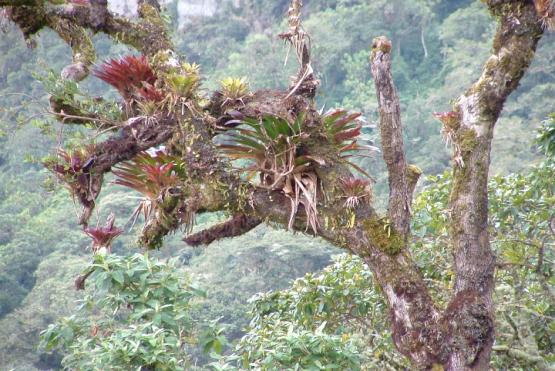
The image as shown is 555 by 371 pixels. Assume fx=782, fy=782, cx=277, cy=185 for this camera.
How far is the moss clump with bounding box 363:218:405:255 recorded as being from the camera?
2904 millimetres

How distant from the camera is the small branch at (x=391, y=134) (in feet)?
9.48

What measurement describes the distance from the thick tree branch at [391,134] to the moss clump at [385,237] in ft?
0.12

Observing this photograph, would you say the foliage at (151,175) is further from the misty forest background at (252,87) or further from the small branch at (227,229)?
the misty forest background at (252,87)

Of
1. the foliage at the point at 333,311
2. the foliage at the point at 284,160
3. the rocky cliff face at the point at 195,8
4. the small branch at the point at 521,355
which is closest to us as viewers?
the foliage at the point at 284,160

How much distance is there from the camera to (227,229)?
129 inches

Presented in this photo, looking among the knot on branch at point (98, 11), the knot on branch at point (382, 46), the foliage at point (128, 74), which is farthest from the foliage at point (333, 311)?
the knot on branch at point (98, 11)

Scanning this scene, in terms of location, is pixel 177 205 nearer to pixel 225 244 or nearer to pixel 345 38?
pixel 225 244

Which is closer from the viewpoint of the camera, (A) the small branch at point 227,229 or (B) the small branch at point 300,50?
(B) the small branch at point 300,50

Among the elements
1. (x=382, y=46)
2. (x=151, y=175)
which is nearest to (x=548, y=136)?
(x=382, y=46)

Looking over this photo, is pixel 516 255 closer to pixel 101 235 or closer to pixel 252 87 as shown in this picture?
pixel 101 235

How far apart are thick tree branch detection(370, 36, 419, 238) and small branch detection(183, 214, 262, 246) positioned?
0.60 metres

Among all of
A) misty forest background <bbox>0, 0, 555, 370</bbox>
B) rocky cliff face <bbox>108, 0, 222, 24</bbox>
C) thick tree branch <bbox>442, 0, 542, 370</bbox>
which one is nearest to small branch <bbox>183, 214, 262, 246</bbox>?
thick tree branch <bbox>442, 0, 542, 370</bbox>

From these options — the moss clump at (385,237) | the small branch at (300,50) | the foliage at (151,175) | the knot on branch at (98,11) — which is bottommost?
the moss clump at (385,237)

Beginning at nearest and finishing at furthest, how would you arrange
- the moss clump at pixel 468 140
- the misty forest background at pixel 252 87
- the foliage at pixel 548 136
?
the moss clump at pixel 468 140, the foliage at pixel 548 136, the misty forest background at pixel 252 87
